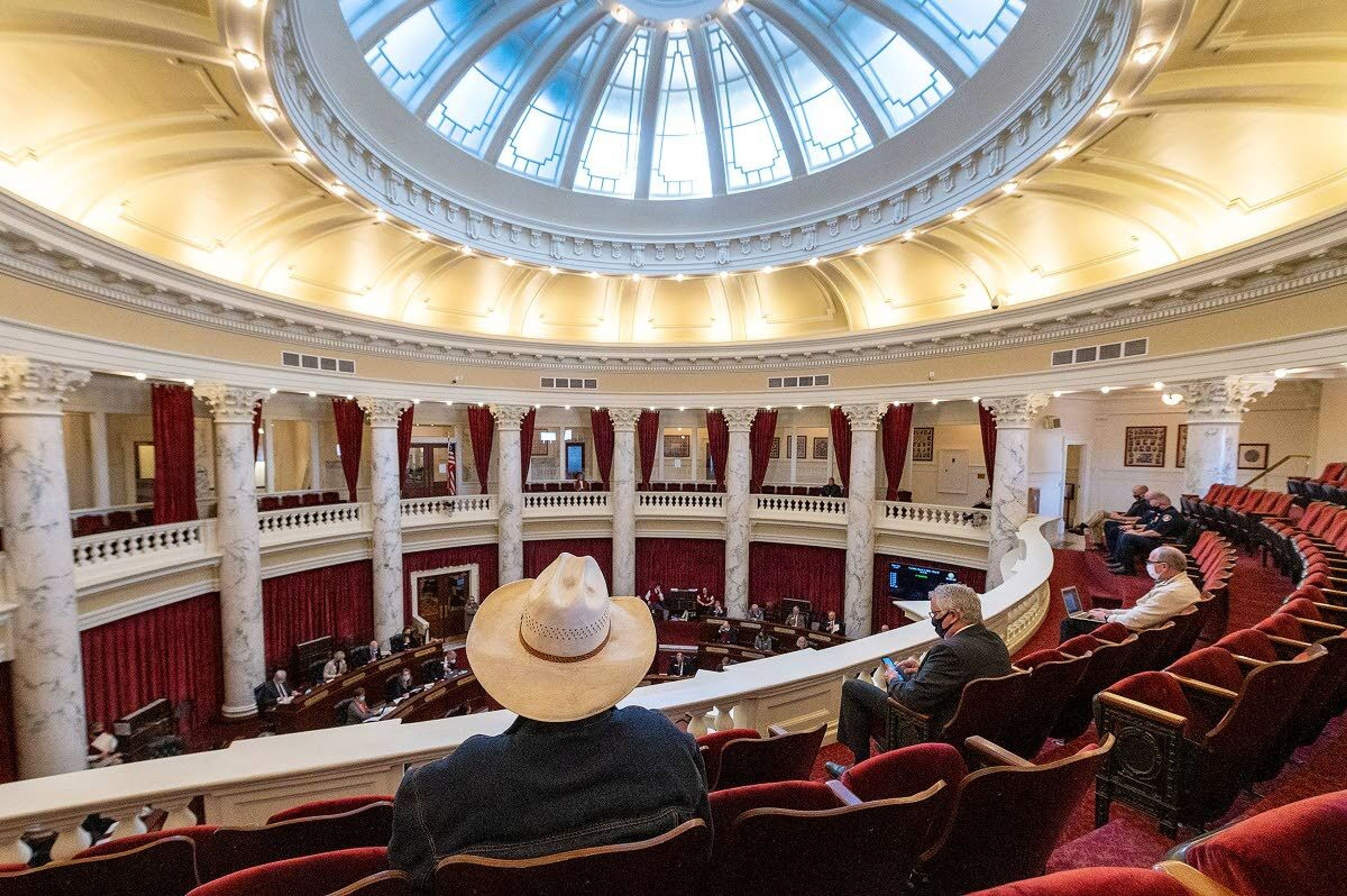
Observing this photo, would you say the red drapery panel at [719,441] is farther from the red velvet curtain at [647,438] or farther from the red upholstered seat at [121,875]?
the red upholstered seat at [121,875]

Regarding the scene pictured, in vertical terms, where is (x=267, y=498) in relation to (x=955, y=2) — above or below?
below

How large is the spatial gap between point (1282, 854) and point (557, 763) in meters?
1.61

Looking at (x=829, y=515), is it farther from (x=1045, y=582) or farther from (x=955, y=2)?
(x=955, y=2)

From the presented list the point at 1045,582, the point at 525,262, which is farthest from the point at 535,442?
A: the point at 1045,582

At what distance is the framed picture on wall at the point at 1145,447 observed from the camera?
1404 centimetres

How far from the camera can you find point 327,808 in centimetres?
217

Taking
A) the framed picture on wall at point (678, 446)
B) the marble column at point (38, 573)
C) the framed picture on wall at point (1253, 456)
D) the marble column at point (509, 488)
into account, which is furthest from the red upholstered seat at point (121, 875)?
the framed picture on wall at point (1253, 456)

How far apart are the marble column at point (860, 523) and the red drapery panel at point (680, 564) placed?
3.53 meters

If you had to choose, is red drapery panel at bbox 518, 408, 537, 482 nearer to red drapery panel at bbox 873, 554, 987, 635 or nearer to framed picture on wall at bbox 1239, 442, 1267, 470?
red drapery panel at bbox 873, 554, 987, 635

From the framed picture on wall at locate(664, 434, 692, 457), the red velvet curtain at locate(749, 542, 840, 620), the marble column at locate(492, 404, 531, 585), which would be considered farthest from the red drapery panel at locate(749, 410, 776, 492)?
the marble column at locate(492, 404, 531, 585)

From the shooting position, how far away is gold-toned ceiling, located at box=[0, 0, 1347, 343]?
18.5 ft

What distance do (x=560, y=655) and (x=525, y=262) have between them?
39.2 ft

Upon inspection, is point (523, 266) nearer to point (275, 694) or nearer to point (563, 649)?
point (275, 694)

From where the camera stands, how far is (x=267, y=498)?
12273 millimetres
